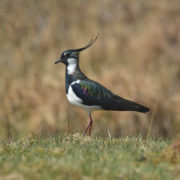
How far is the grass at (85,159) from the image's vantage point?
485 cm

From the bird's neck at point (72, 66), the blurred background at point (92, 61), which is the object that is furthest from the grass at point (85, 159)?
the blurred background at point (92, 61)

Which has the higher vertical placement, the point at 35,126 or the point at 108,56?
the point at 108,56

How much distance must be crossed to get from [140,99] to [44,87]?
2469 millimetres

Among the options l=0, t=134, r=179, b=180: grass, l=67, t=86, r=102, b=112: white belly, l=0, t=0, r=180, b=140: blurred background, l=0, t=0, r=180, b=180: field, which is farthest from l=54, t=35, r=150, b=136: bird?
l=0, t=0, r=180, b=140: blurred background

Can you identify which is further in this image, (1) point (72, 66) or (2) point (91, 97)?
(1) point (72, 66)

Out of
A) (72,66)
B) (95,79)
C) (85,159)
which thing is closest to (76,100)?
(72,66)

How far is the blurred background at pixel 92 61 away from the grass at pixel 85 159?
4731 millimetres

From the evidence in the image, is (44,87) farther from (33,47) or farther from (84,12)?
(84,12)

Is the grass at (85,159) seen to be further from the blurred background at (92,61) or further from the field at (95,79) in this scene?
the blurred background at (92,61)

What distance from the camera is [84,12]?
17281 mm

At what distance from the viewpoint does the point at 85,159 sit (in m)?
5.26

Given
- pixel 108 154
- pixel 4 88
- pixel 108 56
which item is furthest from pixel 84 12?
pixel 108 154

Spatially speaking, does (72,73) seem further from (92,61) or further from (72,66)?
(92,61)

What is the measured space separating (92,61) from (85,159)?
10106 millimetres
